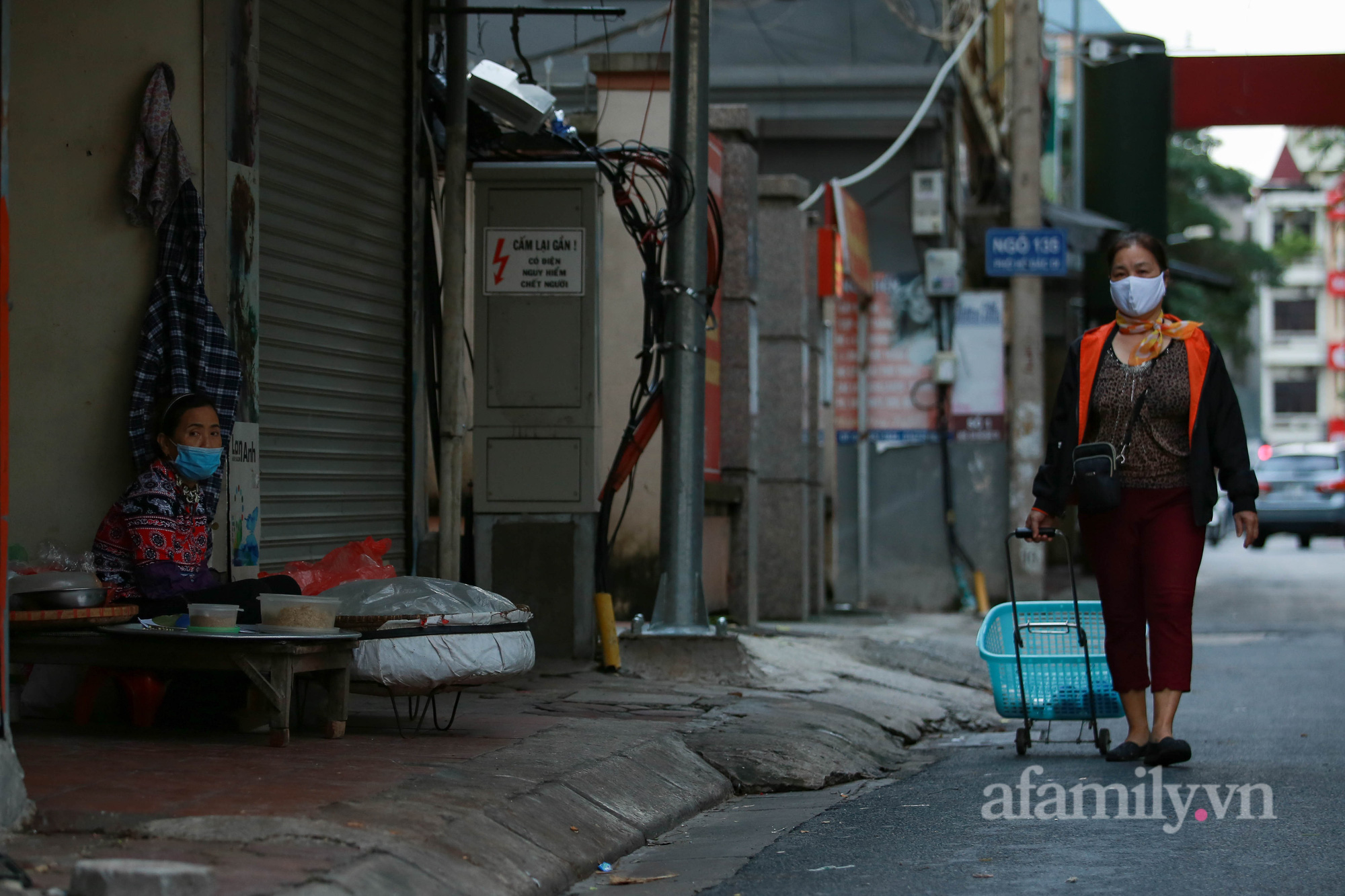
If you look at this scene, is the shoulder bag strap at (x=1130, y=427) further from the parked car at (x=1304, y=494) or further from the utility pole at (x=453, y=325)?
the parked car at (x=1304, y=494)

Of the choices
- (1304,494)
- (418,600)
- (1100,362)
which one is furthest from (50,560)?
(1304,494)

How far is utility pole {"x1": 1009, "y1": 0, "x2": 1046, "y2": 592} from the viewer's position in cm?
1497

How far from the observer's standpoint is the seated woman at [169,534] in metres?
5.78

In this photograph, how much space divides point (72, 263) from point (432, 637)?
2159mm

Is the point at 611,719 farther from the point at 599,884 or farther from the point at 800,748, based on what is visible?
the point at 599,884

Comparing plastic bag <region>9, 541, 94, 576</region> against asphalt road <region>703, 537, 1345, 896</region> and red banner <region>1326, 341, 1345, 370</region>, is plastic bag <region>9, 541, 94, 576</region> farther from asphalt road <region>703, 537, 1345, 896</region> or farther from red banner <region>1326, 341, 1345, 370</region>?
red banner <region>1326, 341, 1345, 370</region>

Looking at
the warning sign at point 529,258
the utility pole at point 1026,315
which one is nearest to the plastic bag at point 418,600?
the warning sign at point 529,258

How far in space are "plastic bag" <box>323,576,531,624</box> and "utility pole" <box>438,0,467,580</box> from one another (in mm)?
2435

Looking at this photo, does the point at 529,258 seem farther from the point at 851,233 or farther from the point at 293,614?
the point at 851,233

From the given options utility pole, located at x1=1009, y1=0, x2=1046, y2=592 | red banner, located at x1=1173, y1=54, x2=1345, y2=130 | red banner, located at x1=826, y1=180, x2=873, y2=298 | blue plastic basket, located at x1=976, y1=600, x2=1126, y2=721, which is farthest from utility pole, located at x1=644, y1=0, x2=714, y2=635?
red banner, located at x1=1173, y1=54, x2=1345, y2=130

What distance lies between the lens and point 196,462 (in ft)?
19.2

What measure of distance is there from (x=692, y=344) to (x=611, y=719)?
2.54 metres

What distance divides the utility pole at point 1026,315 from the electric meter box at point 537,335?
7.18m

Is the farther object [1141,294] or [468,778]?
[1141,294]
